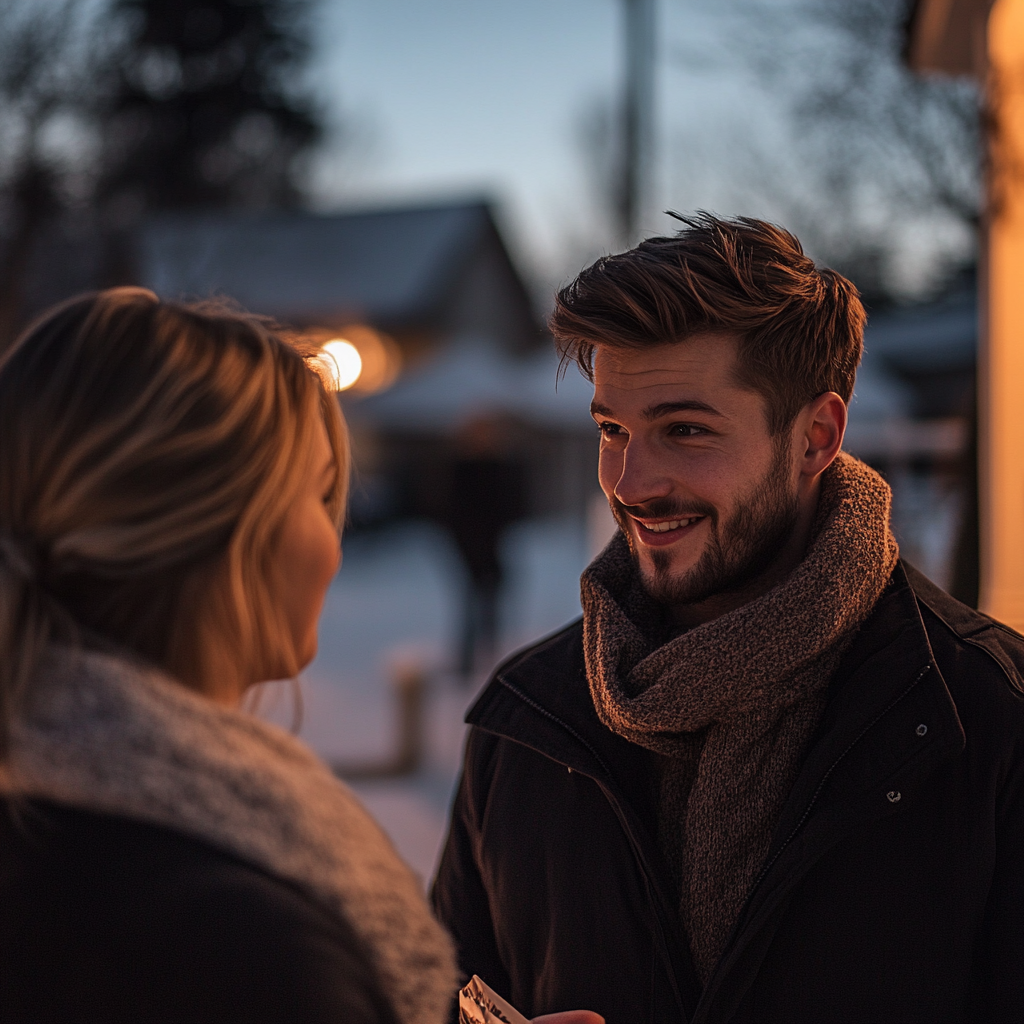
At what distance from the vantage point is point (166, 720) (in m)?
1.14

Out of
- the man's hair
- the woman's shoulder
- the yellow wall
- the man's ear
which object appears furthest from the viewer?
the yellow wall

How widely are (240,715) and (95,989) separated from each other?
307 mm

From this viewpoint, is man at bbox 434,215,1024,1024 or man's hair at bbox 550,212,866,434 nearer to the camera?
man at bbox 434,215,1024,1024

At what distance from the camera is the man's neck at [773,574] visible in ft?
6.58

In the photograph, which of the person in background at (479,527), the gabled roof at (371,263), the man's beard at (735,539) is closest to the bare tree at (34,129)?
the person in background at (479,527)

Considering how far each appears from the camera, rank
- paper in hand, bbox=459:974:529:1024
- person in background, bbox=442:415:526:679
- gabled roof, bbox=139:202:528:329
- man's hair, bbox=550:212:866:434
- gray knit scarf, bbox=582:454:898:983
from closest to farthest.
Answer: paper in hand, bbox=459:974:529:1024, gray knit scarf, bbox=582:454:898:983, man's hair, bbox=550:212:866:434, person in background, bbox=442:415:526:679, gabled roof, bbox=139:202:528:329

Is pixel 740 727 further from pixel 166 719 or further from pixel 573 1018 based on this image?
Answer: pixel 166 719

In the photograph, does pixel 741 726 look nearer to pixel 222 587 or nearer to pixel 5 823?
pixel 222 587

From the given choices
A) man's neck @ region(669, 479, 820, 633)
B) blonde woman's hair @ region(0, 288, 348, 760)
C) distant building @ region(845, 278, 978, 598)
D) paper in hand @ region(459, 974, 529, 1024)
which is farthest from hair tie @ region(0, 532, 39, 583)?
distant building @ region(845, 278, 978, 598)

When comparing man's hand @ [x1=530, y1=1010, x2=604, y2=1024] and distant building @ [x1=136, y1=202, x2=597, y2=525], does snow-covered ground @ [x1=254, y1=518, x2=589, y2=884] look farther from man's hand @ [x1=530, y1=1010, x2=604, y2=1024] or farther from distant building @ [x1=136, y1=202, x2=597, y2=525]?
distant building @ [x1=136, y1=202, x2=597, y2=525]

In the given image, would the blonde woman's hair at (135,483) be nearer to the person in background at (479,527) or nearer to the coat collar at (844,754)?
the coat collar at (844,754)

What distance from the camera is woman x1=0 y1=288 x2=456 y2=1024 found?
1.04m

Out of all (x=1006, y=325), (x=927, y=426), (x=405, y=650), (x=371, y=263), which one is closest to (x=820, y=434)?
(x=1006, y=325)

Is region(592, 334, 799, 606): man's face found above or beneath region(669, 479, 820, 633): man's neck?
above
